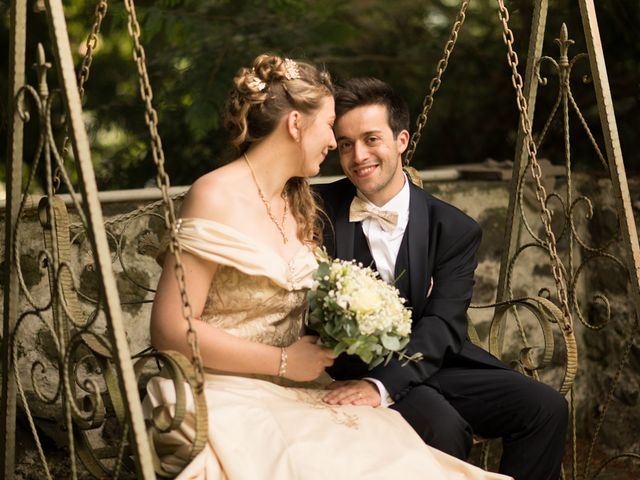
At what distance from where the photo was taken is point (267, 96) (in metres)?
3.24

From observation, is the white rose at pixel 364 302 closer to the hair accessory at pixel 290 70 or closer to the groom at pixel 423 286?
the groom at pixel 423 286

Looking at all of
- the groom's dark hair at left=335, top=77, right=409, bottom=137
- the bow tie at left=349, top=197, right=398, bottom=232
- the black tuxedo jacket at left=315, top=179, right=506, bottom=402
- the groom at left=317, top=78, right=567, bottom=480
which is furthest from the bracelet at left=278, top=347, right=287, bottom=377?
the groom's dark hair at left=335, top=77, right=409, bottom=137

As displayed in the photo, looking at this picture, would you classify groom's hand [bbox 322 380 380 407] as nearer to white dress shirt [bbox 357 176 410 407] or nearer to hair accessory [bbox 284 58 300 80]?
white dress shirt [bbox 357 176 410 407]

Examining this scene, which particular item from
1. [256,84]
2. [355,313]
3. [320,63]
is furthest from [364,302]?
[320,63]

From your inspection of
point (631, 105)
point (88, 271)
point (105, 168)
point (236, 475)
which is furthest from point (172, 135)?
point (236, 475)

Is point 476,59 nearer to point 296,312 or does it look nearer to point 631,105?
point 631,105

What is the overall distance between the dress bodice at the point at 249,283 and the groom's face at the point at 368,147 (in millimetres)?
407

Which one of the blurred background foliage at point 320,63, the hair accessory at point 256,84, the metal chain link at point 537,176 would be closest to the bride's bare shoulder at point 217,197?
the hair accessory at point 256,84

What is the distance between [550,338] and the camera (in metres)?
3.74

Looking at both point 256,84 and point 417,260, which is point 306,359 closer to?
point 417,260

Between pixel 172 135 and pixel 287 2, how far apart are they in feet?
3.13

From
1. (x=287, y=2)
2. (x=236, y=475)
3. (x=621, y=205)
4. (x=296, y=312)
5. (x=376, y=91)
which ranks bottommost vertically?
(x=236, y=475)

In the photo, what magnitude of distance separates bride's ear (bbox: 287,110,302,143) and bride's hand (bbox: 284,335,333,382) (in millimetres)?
661

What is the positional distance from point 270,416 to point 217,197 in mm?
688
